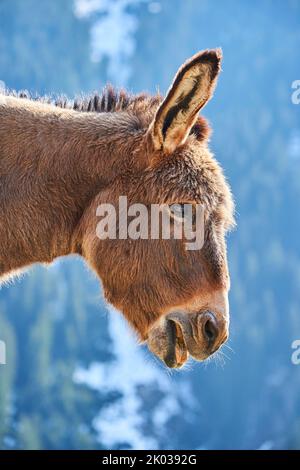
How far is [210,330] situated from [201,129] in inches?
52.8

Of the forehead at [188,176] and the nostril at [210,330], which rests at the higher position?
the forehead at [188,176]

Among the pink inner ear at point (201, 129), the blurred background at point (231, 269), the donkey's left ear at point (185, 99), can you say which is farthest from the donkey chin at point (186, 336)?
the blurred background at point (231, 269)

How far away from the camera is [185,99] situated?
4.39 meters

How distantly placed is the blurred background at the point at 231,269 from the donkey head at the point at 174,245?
72.0 feet

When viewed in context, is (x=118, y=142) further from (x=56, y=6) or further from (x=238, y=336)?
(x=56, y=6)

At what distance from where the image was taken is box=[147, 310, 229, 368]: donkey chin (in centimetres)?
425

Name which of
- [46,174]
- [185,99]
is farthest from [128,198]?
[185,99]

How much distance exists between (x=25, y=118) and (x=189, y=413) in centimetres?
5037

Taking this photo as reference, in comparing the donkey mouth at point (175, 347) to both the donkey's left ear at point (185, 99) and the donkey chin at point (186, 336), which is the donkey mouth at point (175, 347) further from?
the donkey's left ear at point (185, 99)

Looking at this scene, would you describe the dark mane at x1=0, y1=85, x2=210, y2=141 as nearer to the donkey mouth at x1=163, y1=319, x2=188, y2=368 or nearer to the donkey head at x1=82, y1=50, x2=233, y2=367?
the donkey head at x1=82, y1=50, x2=233, y2=367

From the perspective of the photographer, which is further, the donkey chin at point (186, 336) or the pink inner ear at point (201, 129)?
the pink inner ear at point (201, 129)

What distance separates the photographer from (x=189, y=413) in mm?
53156

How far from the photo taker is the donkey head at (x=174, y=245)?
14.2ft
